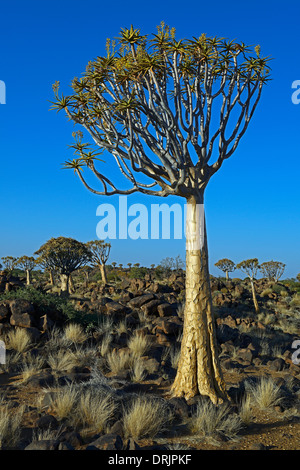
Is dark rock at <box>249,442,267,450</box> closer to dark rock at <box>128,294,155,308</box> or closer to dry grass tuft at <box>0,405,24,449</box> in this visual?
dry grass tuft at <box>0,405,24,449</box>

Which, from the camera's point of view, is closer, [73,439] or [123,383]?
[73,439]

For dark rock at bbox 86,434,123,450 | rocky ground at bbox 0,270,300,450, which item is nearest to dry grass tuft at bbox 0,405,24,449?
rocky ground at bbox 0,270,300,450

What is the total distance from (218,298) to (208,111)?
1494 centimetres

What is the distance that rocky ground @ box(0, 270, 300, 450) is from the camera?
19.3 ft

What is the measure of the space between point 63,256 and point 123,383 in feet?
52.0

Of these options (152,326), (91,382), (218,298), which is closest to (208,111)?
(91,382)

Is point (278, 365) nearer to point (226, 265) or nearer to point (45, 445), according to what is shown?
point (45, 445)

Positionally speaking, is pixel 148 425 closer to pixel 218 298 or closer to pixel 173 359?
pixel 173 359

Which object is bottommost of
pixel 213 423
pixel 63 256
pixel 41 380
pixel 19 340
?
pixel 213 423

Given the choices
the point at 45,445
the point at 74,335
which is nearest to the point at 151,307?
the point at 74,335

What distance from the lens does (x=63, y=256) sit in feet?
75.6

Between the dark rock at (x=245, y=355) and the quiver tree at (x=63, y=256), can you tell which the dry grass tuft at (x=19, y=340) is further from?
the quiver tree at (x=63, y=256)

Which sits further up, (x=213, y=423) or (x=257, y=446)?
(x=213, y=423)
